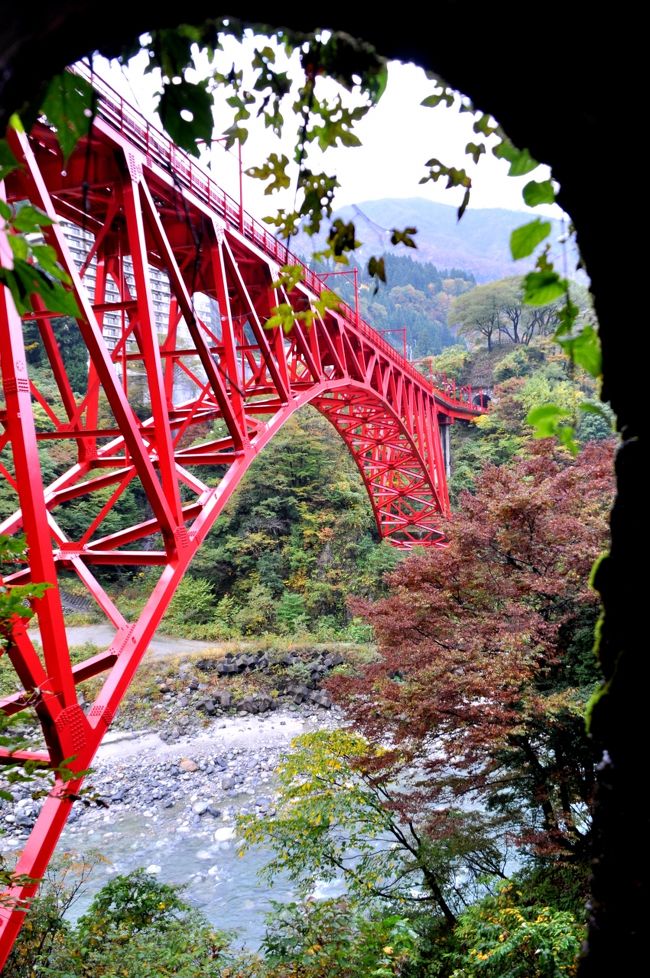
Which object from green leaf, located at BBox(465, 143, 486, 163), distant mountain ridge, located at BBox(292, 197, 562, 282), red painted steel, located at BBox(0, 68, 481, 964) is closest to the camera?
green leaf, located at BBox(465, 143, 486, 163)

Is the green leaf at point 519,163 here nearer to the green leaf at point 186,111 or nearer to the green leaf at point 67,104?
the green leaf at point 186,111

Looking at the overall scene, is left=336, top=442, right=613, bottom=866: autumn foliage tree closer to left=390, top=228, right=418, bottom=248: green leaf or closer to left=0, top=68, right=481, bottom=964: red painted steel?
left=0, top=68, right=481, bottom=964: red painted steel

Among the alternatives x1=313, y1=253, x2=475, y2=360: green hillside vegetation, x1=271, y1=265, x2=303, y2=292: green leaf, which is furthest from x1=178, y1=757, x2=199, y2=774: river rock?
x1=313, y1=253, x2=475, y2=360: green hillside vegetation

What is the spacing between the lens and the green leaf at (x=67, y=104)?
84cm

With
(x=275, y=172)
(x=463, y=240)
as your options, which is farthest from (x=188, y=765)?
(x=463, y=240)

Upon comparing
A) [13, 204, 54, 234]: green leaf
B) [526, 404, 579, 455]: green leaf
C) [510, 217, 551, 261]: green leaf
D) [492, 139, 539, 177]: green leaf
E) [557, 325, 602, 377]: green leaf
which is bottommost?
[526, 404, 579, 455]: green leaf

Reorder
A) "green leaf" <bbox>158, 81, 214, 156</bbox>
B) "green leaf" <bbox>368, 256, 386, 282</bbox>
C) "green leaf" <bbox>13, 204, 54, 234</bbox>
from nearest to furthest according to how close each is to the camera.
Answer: "green leaf" <bbox>13, 204, 54, 234</bbox> → "green leaf" <bbox>158, 81, 214, 156</bbox> → "green leaf" <bbox>368, 256, 386, 282</bbox>

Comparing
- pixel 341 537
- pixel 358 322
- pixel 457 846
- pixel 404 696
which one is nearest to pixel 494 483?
pixel 404 696

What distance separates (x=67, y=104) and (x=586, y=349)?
79cm

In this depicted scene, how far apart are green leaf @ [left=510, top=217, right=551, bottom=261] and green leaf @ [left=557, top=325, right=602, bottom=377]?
0.44 feet

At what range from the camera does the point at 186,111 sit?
0.99 m

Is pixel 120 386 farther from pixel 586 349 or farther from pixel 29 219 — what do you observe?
pixel 586 349

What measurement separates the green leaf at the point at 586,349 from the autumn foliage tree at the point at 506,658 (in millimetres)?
3976

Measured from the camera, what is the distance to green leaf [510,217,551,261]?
2.66ft
